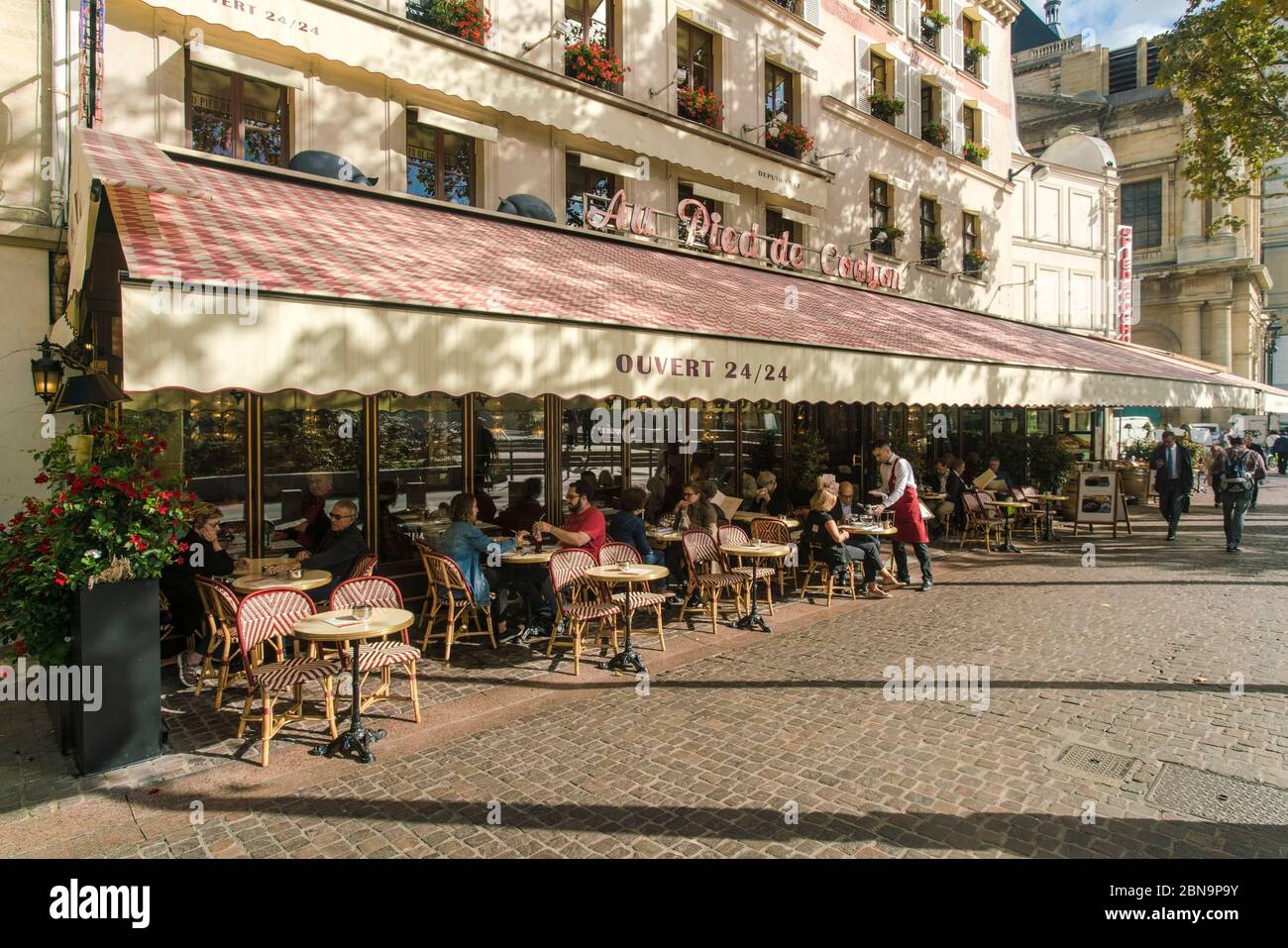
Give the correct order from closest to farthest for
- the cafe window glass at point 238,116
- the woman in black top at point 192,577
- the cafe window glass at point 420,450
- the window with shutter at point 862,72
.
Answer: the woman in black top at point 192,577 < the cafe window glass at point 238,116 < the cafe window glass at point 420,450 < the window with shutter at point 862,72

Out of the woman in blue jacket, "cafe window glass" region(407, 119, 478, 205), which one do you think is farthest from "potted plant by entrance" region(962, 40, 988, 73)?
the woman in blue jacket

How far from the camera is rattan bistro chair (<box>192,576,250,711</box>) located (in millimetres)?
5539

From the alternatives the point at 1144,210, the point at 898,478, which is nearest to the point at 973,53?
the point at 898,478

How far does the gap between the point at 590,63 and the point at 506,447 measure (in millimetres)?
6240

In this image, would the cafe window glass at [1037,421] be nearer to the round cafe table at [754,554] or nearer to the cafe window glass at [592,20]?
the cafe window glass at [592,20]

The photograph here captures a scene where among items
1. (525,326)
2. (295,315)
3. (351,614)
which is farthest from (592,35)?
(351,614)

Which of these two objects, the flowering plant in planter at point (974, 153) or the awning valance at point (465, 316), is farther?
the flowering plant in planter at point (974, 153)

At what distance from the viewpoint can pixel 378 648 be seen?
534cm

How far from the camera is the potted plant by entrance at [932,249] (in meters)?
18.7

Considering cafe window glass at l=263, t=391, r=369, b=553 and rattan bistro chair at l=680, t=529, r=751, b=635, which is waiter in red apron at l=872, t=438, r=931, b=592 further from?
cafe window glass at l=263, t=391, r=369, b=553

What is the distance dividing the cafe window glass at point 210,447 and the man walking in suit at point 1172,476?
15526 mm

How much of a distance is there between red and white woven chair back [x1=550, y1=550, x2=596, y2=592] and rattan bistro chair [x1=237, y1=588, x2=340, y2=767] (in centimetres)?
208

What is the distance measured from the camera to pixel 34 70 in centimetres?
780

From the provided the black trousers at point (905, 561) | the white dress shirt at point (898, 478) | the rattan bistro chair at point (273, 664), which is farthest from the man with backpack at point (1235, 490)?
the rattan bistro chair at point (273, 664)
